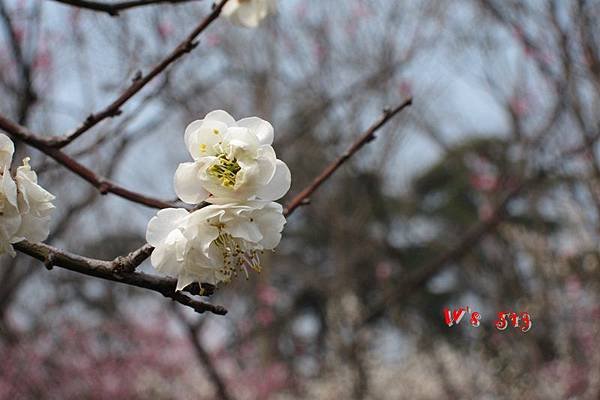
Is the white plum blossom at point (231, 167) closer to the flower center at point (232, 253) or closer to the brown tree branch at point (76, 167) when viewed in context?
the flower center at point (232, 253)

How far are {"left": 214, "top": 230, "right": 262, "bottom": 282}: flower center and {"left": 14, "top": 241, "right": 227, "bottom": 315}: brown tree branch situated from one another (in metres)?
0.06

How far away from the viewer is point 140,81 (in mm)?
1643

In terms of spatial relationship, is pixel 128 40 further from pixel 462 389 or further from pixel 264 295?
pixel 462 389

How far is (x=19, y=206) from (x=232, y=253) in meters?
0.28

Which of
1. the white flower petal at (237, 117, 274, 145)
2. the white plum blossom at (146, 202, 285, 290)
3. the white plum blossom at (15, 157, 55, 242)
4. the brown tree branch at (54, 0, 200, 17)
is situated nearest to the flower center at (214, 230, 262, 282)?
the white plum blossom at (146, 202, 285, 290)

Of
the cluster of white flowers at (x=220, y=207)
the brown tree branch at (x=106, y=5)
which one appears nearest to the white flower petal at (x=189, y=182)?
the cluster of white flowers at (x=220, y=207)

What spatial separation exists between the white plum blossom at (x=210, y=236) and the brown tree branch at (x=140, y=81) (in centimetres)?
71

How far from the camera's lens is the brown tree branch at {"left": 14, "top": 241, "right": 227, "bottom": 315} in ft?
3.28

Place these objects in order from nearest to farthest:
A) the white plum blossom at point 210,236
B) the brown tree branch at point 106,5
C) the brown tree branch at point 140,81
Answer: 1. the white plum blossom at point 210,236
2. the brown tree branch at point 140,81
3. the brown tree branch at point 106,5

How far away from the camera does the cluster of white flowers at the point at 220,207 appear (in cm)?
92

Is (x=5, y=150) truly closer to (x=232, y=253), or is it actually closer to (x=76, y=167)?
(x=232, y=253)

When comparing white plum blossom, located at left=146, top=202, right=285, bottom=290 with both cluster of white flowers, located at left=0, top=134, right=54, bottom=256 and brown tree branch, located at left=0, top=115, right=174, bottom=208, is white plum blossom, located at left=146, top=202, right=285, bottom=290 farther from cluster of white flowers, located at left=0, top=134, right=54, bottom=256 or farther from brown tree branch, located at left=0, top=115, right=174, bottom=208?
brown tree branch, located at left=0, top=115, right=174, bottom=208

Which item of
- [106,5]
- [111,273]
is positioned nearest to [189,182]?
[111,273]

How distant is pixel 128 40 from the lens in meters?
3.93
